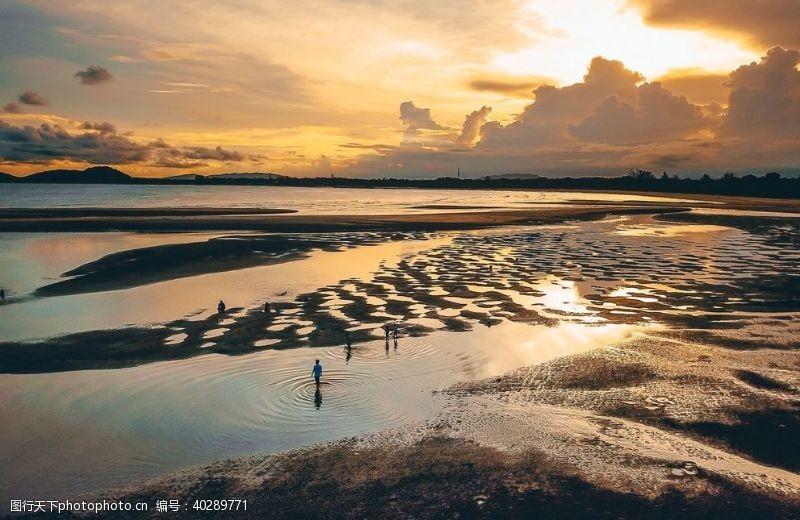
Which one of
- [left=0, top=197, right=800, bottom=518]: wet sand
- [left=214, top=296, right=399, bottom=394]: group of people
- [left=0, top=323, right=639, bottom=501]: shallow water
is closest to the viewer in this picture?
[left=0, top=197, right=800, bottom=518]: wet sand

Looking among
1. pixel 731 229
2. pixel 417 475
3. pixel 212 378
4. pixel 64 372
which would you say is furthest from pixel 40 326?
pixel 731 229

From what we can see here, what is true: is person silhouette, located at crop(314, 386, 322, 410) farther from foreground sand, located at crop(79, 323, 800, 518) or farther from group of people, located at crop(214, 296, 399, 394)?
foreground sand, located at crop(79, 323, 800, 518)

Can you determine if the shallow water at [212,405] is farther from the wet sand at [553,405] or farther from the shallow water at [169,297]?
the shallow water at [169,297]

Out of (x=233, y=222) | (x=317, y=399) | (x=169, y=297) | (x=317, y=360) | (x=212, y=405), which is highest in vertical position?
(x=233, y=222)

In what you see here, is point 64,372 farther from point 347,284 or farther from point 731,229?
point 731,229

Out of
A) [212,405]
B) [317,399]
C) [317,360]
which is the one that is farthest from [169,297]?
[317,399]

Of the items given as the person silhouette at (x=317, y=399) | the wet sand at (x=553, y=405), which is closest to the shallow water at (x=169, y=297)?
the wet sand at (x=553, y=405)

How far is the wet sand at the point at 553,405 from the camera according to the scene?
46.5 feet

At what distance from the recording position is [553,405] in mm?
19531

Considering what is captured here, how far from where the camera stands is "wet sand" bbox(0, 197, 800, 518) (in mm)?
14172

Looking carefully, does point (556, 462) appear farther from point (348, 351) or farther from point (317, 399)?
point (348, 351)

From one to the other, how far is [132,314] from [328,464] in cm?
2133

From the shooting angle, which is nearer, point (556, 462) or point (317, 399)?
point (556, 462)

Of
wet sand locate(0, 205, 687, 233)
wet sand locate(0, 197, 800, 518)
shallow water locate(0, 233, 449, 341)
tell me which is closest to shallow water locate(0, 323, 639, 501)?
wet sand locate(0, 197, 800, 518)
